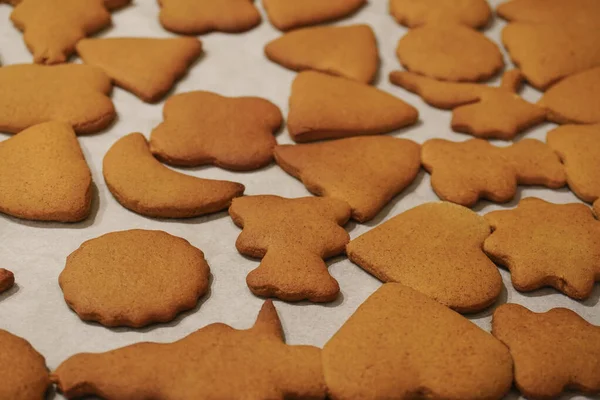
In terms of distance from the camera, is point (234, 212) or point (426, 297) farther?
point (234, 212)

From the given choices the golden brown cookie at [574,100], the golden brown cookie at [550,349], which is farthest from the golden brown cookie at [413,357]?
the golden brown cookie at [574,100]

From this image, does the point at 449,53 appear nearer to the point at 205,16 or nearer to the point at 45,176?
the point at 205,16

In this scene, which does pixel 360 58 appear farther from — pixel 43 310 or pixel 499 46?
pixel 43 310

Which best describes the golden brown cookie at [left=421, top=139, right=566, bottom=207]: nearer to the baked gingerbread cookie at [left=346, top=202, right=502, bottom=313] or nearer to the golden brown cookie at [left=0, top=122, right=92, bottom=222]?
the baked gingerbread cookie at [left=346, top=202, right=502, bottom=313]

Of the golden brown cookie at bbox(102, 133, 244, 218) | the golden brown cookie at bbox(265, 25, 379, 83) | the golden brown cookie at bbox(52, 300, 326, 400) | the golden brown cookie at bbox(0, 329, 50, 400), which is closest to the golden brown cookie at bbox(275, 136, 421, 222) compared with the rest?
the golden brown cookie at bbox(102, 133, 244, 218)

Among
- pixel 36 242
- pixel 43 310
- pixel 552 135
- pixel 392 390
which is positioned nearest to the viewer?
pixel 392 390

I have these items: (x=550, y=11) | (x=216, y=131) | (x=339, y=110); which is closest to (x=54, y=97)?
(x=216, y=131)

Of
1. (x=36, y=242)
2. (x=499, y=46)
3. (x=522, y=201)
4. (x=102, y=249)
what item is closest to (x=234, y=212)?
(x=102, y=249)
